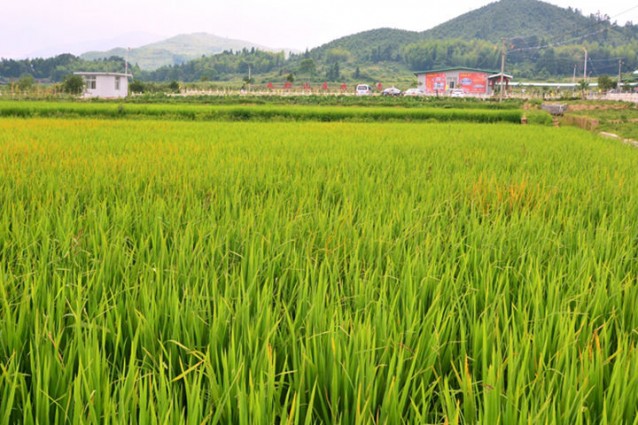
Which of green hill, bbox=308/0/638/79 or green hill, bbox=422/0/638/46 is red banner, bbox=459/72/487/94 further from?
green hill, bbox=422/0/638/46

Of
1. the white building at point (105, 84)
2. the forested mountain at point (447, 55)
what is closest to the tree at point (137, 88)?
the white building at point (105, 84)

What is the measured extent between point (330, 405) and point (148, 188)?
2563mm

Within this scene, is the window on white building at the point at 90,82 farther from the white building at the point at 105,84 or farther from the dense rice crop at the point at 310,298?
the dense rice crop at the point at 310,298

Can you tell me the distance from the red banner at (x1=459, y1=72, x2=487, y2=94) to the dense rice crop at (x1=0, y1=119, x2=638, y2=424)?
56640mm

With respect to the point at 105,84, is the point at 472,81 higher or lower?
higher

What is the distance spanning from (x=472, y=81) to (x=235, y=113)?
1801 inches

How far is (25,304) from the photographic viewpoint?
1382mm

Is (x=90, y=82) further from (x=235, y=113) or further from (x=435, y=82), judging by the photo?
(x=435, y=82)

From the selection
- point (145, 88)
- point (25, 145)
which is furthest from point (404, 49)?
point (25, 145)

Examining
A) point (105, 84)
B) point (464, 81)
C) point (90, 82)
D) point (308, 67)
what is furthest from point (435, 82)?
point (90, 82)

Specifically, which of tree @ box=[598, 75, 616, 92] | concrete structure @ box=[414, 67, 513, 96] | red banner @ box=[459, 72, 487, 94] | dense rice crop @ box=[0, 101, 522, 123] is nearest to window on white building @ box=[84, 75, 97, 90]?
dense rice crop @ box=[0, 101, 522, 123]

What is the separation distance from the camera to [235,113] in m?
18.2

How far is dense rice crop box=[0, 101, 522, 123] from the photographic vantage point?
1708 centimetres

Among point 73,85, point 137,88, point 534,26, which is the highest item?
point 534,26
